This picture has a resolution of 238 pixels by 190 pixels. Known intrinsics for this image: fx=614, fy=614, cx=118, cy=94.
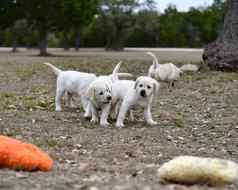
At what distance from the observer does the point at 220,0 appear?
77.2 m

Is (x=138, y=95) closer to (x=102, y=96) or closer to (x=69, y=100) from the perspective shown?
(x=102, y=96)

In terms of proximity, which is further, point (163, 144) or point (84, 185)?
point (163, 144)

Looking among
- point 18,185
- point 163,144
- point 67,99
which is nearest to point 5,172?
point 18,185

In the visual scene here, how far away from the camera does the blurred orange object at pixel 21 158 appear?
570 centimetres

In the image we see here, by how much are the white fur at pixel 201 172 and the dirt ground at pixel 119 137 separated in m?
0.11

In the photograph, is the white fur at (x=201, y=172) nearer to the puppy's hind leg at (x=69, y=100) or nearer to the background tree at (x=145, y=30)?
the puppy's hind leg at (x=69, y=100)

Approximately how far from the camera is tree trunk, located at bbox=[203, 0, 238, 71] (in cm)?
1823

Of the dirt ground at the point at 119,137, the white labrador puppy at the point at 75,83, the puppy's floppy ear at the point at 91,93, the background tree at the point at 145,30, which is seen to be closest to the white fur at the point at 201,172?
the dirt ground at the point at 119,137

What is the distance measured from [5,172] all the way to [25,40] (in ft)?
232

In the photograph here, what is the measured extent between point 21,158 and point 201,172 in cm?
170

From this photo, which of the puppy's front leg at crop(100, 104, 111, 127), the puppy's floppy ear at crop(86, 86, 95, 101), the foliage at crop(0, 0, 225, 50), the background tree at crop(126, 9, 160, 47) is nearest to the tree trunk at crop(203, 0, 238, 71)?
the puppy's front leg at crop(100, 104, 111, 127)

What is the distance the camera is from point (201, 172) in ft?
16.8

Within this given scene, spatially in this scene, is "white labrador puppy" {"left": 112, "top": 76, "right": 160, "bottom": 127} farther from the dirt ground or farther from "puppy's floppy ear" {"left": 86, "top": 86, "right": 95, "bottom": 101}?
"puppy's floppy ear" {"left": 86, "top": 86, "right": 95, "bottom": 101}

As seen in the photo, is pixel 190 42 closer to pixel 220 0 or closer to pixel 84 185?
pixel 220 0
